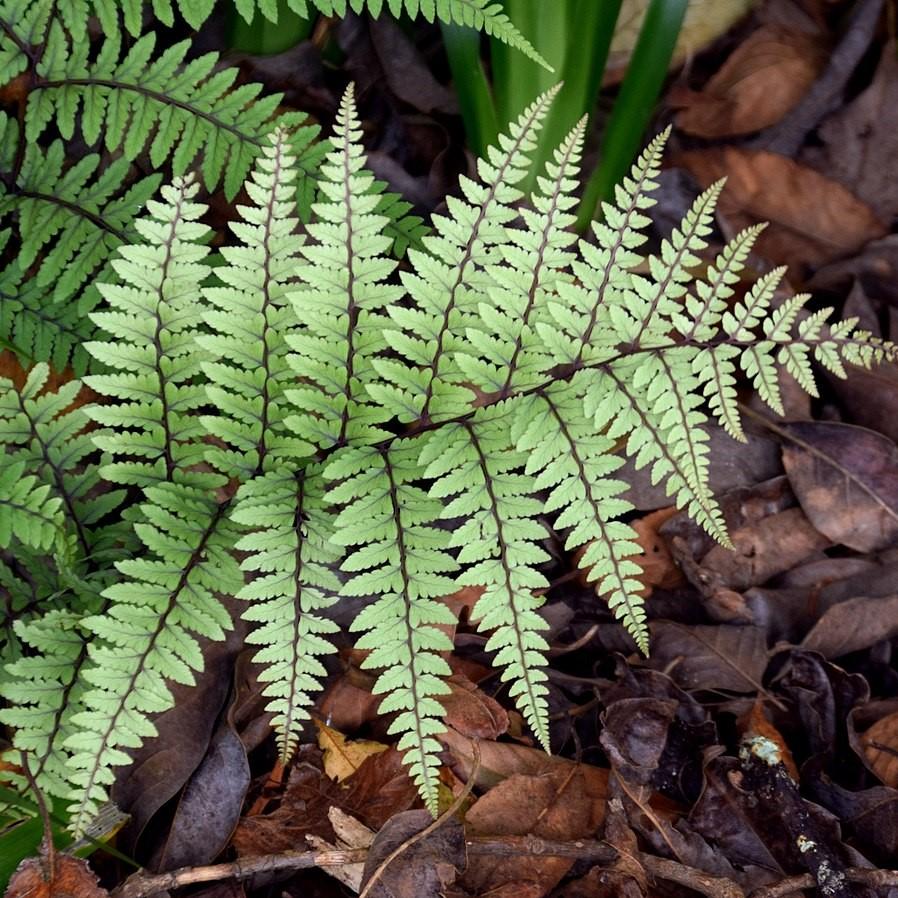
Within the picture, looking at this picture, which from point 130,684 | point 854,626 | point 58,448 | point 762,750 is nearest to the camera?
point 130,684

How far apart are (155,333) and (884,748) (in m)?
1.86

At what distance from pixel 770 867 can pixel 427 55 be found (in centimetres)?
246

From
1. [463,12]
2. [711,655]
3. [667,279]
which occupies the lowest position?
[711,655]

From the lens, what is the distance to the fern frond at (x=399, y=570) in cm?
169

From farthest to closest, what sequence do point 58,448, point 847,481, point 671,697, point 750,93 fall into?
point 750,93
point 847,481
point 671,697
point 58,448

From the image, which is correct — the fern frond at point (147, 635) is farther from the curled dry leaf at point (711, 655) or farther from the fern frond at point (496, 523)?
the curled dry leaf at point (711, 655)

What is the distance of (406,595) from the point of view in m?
1.71

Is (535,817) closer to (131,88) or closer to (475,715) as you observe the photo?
(475,715)

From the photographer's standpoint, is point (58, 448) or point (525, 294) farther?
point (58, 448)

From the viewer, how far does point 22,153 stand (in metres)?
2.18

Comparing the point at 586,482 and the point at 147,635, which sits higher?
the point at 586,482

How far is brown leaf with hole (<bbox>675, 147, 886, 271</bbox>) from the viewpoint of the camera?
2969mm

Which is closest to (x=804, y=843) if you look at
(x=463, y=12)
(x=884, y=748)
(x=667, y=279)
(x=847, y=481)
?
(x=884, y=748)

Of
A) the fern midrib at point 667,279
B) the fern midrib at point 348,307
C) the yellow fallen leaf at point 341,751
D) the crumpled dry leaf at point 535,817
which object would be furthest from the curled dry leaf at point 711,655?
the fern midrib at point 348,307
